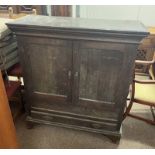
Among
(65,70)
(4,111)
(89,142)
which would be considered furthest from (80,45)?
(89,142)

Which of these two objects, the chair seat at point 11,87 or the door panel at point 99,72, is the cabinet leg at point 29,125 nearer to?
the chair seat at point 11,87

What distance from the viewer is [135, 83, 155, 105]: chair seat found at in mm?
1692

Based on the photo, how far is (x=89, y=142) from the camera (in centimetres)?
177

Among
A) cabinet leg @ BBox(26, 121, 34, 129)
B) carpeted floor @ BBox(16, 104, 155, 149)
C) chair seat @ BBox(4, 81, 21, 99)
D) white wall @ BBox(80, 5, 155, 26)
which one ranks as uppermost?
white wall @ BBox(80, 5, 155, 26)

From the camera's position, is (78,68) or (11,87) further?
(11,87)

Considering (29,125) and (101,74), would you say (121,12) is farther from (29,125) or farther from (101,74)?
(29,125)

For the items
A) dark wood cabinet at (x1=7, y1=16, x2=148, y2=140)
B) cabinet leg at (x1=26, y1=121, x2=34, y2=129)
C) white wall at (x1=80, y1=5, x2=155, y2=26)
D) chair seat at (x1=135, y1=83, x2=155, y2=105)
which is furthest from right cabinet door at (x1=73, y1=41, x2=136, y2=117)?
white wall at (x1=80, y1=5, x2=155, y2=26)

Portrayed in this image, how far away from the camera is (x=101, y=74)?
1.46 metres

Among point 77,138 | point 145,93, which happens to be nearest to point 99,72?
point 145,93

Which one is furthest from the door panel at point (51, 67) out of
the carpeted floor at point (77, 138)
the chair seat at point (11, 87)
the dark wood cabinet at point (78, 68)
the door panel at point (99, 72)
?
the carpeted floor at point (77, 138)

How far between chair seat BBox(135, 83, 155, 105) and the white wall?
1.41m

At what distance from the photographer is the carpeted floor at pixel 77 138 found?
5.70 feet

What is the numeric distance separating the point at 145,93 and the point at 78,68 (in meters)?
0.76

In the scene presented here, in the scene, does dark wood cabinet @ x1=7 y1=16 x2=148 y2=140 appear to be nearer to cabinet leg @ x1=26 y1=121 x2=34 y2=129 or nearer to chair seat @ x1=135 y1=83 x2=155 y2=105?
cabinet leg @ x1=26 y1=121 x2=34 y2=129
